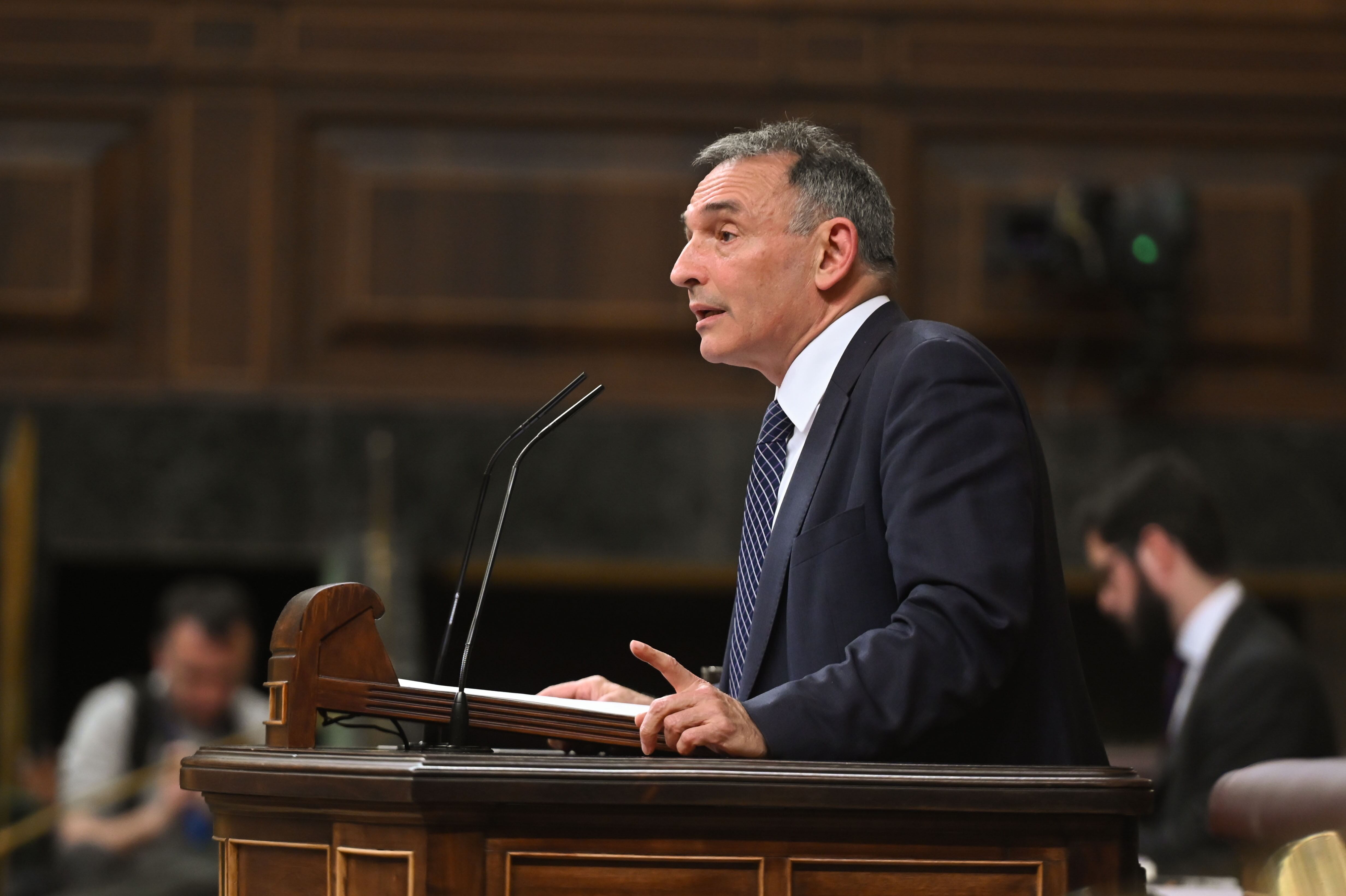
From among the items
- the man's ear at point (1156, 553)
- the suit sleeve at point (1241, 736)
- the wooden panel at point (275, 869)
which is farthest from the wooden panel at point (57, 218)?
the wooden panel at point (275, 869)

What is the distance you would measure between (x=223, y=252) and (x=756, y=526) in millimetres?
3829

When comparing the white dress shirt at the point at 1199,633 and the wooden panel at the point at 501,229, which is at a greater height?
the wooden panel at the point at 501,229

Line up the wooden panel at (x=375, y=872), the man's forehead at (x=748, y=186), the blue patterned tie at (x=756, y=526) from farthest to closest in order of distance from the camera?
the man's forehead at (x=748, y=186)
the blue patterned tie at (x=756, y=526)
the wooden panel at (x=375, y=872)

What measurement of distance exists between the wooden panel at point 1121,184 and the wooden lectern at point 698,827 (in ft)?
13.7

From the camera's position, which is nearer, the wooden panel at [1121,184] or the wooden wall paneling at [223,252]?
the wooden wall paneling at [223,252]

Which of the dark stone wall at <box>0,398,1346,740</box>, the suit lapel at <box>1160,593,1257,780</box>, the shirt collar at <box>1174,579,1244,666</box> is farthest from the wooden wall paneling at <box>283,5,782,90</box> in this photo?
the suit lapel at <box>1160,593,1257,780</box>

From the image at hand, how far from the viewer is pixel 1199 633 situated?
173 inches

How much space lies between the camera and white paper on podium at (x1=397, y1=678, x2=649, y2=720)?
168 cm

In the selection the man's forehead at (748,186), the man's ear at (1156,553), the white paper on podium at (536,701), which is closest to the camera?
the white paper on podium at (536,701)

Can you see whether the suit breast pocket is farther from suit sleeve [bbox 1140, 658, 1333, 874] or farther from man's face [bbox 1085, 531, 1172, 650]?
man's face [bbox 1085, 531, 1172, 650]

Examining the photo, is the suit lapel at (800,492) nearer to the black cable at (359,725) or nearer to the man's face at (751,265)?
the man's face at (751,265)

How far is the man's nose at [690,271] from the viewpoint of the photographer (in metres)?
2.14

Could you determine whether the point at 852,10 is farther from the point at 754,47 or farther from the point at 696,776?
the point at 696,776

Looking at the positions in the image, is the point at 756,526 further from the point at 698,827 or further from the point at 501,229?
the point at 501,229
